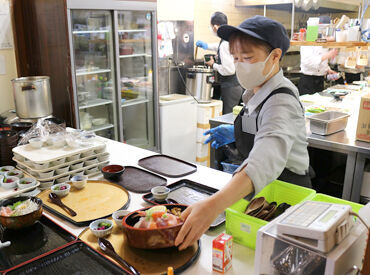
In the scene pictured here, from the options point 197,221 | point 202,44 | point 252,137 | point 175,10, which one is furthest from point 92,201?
point 202,44

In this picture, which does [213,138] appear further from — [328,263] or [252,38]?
[328,263]

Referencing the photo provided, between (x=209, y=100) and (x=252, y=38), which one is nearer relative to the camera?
(x=252, y=38)

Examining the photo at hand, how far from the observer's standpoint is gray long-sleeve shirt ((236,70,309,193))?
1.25 metres

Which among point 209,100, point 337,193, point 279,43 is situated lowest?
point 337,193

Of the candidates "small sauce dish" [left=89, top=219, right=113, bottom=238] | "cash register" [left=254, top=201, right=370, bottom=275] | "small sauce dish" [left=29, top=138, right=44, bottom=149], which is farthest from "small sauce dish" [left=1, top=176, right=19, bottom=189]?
"cash register" [left=254, top=201, right=370, bottom=275]

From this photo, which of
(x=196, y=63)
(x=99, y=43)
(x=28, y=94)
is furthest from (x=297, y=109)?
(x=196, y=63)

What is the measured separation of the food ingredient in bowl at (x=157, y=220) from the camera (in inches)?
48.4

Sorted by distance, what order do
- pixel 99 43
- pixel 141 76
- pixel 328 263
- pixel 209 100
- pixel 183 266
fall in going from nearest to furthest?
pixel 328 263 → pixel 183 266 → pixel 99 43 → pixel 141 76 → pixel 209 100

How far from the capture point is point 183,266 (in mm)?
1180

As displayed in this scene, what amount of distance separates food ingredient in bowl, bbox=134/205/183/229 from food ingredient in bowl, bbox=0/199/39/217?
0.49m

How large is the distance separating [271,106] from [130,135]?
137 inches

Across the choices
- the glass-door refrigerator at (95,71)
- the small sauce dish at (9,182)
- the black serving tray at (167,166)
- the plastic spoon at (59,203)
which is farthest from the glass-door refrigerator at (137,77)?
the plastic spoon at (59,203)

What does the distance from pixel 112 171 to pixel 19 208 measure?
0.58m

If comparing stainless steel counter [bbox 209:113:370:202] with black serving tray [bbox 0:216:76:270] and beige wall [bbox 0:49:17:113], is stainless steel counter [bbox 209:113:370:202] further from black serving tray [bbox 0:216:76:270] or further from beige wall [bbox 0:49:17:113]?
beige wall [bbox 0:49:17:113]
